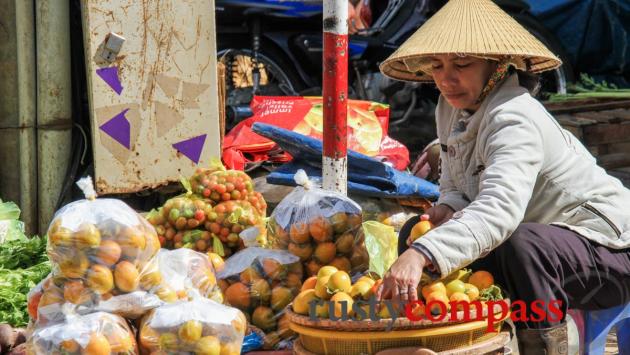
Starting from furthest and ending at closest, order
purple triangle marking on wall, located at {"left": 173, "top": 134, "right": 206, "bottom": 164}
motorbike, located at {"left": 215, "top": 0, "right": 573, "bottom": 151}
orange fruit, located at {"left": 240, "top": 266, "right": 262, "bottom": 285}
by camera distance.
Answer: motorbike, located at {"left": 215, "top": 0, "right": 573, "bottom": 151}
purple triangle marking on wall, located at {"left": 173, "top": 134, "right": 206, "bottom": 164}
orange fruit, located at {"left": 240, "top": 266, "right": 262, "bottom": 285}

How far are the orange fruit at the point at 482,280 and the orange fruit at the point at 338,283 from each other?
0.35 metres

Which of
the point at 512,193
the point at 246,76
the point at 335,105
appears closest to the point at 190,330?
the point at 512,193

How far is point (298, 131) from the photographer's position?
16.5 feet

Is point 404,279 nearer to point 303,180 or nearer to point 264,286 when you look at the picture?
point 264,286

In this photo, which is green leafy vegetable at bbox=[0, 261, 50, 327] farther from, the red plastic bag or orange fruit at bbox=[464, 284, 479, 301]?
orange fruit at bbox=[464, 284, 479, 301]

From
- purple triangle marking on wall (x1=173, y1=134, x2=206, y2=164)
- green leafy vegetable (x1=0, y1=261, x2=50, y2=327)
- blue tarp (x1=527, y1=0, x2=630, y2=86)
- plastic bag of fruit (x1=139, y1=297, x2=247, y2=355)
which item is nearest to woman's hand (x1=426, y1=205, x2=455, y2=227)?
plastic bag of fruit (x1=139, y1=297, x2=247, y2=355)

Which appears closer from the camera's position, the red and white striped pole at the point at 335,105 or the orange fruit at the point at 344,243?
the orange fruit at the point at 344,243

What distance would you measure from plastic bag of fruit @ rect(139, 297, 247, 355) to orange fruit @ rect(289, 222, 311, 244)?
1.98 ft

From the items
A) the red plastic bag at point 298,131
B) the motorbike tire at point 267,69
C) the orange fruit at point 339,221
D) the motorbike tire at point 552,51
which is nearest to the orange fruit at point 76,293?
the orange fruit at point 339,221

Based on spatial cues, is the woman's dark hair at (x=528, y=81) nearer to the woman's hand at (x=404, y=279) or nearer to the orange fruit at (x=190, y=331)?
the woman's hand at (x=404, y=279)

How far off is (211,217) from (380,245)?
Result: 719mm

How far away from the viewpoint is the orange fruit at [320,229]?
3240mm

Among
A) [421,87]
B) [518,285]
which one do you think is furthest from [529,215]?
[421,87]

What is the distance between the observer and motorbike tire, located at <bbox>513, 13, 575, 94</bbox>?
7.22 metres
